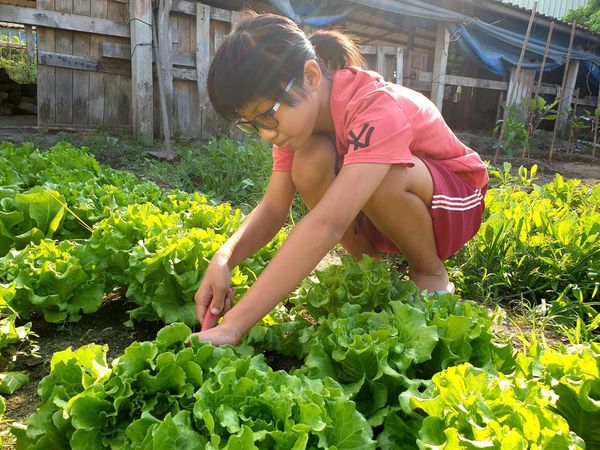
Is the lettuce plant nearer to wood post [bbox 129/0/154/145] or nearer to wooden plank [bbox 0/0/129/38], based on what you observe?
wood post [bbox 129/0/154/145]

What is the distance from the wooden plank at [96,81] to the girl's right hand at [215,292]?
619cm

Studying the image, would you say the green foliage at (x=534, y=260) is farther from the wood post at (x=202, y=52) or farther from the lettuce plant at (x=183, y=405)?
the wood post at (x=202, y=52)

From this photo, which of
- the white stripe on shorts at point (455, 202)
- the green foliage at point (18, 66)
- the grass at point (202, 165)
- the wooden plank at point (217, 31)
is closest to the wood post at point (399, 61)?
the wooden plank at point (217, 31)

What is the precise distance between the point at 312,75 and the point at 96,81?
6.21 metres

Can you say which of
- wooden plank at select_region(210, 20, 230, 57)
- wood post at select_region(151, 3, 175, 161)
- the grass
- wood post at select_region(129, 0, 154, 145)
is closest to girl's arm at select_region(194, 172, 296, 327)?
the grass

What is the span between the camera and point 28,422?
1478 millimetres

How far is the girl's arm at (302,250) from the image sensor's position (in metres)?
1.73

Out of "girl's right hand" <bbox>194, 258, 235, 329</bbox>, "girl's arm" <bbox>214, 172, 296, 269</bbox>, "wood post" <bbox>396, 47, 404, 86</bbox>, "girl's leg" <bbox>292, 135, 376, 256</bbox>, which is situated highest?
"wood post" <bbox>396, 47, 404, 86</bbox>

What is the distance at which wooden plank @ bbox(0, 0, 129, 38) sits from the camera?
6.52 m

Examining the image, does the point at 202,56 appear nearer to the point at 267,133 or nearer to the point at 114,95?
the point at 114,95

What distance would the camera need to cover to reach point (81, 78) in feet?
23.8

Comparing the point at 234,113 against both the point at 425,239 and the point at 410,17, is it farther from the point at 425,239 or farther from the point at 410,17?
the point at 410,17

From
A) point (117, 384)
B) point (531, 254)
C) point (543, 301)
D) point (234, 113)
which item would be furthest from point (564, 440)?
point (531, 254)

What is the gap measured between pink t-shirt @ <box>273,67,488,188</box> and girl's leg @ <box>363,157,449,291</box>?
0.42 ft
